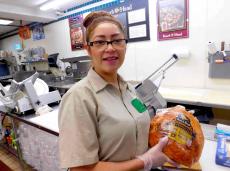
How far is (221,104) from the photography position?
2.22m

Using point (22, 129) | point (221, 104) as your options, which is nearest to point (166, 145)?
point (221, 104)

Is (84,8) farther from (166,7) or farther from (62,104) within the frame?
(62,104)

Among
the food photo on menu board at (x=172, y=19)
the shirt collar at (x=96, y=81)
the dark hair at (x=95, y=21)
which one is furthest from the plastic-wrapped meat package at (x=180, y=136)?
the food photo on menu board at (x=172, y=19)

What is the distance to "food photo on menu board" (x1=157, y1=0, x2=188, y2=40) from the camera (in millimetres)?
3039

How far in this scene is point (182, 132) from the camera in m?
0.94

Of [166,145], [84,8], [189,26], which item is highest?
[84,8]

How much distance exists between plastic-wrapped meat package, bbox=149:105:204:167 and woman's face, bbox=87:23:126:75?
15.5 inches


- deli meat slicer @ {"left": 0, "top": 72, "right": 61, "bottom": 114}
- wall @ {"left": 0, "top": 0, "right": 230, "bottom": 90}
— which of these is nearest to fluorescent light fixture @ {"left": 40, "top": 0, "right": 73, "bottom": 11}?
wall @ {"left": 0, "top": 0, "right": 230, "bottom": 90}

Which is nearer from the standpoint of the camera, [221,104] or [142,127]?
[142,127]

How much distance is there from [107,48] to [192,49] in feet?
8.25

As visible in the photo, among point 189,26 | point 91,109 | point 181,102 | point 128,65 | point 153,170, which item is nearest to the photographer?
point 91,109

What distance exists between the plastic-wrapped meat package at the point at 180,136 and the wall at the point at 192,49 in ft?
7.37

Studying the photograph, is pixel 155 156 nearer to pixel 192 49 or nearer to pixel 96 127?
pixel 96 127

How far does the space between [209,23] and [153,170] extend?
2497 mm
